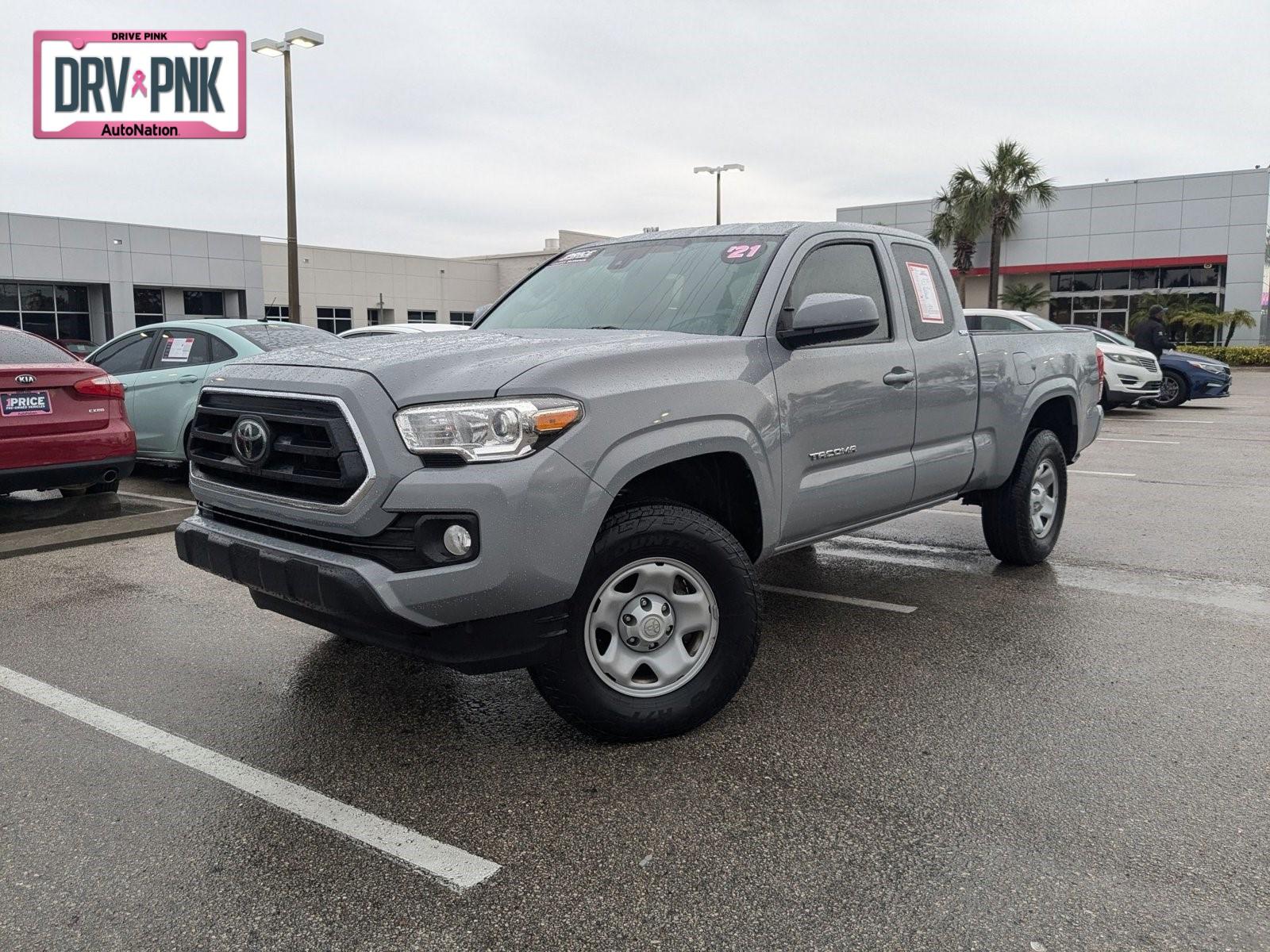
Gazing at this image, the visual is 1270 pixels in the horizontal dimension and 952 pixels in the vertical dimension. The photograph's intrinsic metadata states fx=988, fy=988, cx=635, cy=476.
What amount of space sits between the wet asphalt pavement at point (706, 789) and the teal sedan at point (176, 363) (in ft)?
11.8

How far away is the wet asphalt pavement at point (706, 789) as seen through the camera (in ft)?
8.06

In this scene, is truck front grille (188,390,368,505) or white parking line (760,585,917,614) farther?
white parking line (760,585,917,614)

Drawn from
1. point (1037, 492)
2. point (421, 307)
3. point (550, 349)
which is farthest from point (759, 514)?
point (421, 307)

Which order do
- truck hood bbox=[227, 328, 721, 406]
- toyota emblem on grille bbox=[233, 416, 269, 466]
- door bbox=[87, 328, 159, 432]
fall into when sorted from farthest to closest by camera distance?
door bbox=[87, 328, 159, 432]
toyota emblem on grille bbox=[233, 416, 269, 466]
truck hood bbox=[227, 328, 721, 406]

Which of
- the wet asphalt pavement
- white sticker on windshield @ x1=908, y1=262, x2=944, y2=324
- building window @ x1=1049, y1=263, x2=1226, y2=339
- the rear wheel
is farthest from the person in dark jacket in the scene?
building window @ x1=1049, y1=263, x2=1226, y2=339

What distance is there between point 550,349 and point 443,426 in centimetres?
58

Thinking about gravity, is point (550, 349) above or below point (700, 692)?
above

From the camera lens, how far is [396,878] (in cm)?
263

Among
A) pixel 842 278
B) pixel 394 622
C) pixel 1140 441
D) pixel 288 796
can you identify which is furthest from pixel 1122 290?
pixel 288 796

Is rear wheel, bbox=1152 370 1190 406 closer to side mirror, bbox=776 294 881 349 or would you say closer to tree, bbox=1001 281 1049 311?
side mirror, bbox=776 294 881 349

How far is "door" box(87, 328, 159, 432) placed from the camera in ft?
30.1

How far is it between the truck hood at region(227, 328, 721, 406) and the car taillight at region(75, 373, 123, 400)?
162 inches

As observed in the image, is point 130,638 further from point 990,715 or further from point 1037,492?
point 1037,492

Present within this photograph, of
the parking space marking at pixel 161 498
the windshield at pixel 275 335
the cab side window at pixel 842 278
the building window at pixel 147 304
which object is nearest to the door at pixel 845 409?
the cab side window at pixel 842 278
